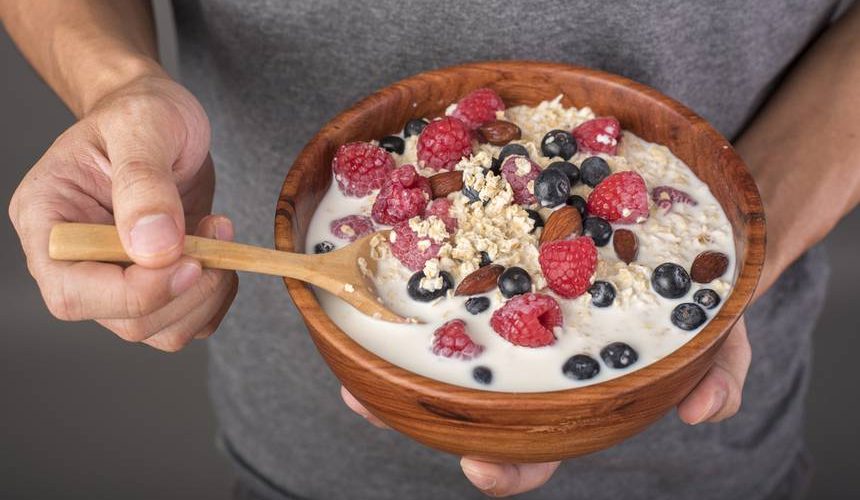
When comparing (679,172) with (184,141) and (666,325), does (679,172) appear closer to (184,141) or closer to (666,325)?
(666,325)

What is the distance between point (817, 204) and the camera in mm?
1421

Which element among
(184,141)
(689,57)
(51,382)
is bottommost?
(51,382)

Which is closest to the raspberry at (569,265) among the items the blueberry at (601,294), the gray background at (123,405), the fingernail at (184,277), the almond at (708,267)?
the blueberry at (601,294)

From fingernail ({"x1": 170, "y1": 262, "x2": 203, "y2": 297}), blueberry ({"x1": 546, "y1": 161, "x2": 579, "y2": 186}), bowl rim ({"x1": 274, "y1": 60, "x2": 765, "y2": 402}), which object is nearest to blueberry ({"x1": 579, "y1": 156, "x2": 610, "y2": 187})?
blueberry ({"x1": 546, "y1": 161, "x2": 579, "y2": 186})

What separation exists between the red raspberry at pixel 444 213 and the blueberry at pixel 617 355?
217 mm

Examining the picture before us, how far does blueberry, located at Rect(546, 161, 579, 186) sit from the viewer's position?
117 cm

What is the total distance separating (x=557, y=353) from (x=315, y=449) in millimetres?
780

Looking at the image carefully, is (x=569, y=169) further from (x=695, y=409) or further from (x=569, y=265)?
(x=695, y=409)

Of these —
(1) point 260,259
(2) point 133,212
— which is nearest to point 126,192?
(2) point 133,212

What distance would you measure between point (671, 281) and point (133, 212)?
0.52m

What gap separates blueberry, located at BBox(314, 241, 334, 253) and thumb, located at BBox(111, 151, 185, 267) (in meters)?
0.17

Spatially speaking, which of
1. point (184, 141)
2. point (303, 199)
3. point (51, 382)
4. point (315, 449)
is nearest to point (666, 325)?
point (303, 199)

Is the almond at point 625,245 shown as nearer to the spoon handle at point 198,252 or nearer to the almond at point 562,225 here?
the almond at point 562,225

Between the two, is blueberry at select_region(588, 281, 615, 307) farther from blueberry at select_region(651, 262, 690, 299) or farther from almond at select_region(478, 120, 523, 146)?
almond at select_region(478, 120, 523, 146)
